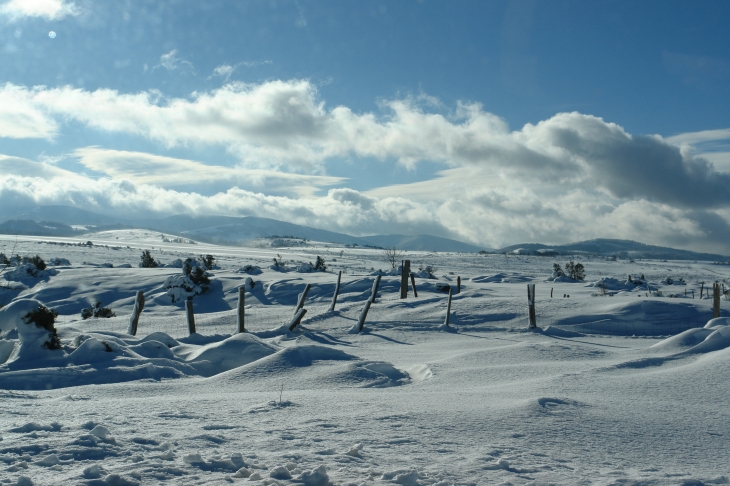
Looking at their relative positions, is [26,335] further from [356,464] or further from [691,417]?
[691,417]

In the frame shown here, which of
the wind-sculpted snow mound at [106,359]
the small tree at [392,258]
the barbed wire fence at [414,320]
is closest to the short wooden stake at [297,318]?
the barbed wire fence at [414,320]

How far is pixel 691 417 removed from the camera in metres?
5.29

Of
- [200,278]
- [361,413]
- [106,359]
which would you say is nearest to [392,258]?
[200,278]

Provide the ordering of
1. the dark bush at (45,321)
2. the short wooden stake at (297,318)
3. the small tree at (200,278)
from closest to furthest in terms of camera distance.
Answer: the dark bush at (45,321)
the short wooden stake at (297,318)
the small tree at (200,278)

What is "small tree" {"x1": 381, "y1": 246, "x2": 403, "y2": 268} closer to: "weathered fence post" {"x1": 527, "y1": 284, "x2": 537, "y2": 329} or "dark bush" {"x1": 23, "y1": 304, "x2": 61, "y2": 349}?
"weathered fence post" {"x1": 527, "y1": 284, "x2": 537, "y2": 329}

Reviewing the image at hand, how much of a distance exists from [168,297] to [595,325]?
18.1 meters

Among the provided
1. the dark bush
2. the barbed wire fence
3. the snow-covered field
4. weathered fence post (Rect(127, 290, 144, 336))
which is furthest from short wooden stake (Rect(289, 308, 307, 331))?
the dark bush

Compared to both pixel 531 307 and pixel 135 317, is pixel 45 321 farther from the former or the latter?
pixel 531 307

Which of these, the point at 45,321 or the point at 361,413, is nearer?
the point at 361,413

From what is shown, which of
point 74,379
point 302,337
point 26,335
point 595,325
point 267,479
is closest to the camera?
point 267,479

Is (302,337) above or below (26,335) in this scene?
below

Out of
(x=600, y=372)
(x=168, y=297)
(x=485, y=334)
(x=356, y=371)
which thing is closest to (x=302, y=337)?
(x=485, y=334)

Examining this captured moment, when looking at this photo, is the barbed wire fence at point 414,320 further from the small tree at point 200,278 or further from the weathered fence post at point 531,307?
the small tree at point 200,278

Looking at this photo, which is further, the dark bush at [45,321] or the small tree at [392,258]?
the small tree at [392,258]
